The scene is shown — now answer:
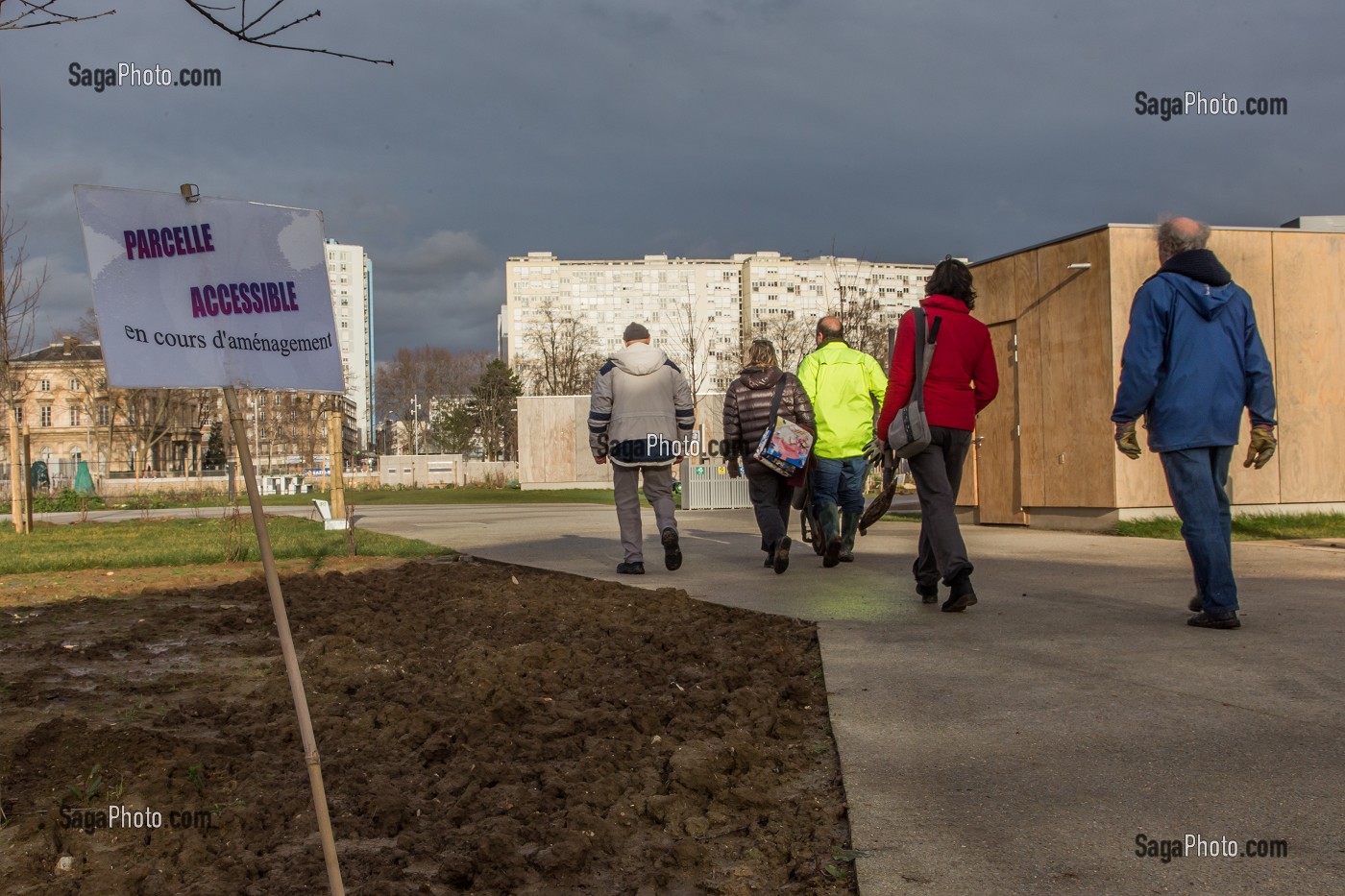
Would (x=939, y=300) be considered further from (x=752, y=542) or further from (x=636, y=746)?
(x=752, y=542)

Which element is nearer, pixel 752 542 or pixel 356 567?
pixel 356 567

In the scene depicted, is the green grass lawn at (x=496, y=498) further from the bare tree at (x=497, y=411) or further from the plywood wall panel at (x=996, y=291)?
the bare tree at (x=497, y=411)

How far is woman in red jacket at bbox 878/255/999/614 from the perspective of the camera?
6.54 metres

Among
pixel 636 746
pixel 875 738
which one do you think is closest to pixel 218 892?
pixel 636 746

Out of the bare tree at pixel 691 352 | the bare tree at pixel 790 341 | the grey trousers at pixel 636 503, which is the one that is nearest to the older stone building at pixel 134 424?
the bare tree at pixel 691 352

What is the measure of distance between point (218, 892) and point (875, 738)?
7.09 ft

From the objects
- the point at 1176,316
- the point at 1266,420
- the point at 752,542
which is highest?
the point at 1176,316

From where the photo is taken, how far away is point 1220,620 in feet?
18.6

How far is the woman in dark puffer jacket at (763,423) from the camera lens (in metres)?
9.19

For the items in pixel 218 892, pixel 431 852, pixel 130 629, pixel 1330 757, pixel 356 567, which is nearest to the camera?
pixel 218 892

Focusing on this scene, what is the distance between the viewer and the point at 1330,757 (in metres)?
3.47

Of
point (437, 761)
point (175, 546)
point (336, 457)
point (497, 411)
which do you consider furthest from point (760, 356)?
point (497, 411)

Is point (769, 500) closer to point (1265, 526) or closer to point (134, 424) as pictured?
point (1265, 526)

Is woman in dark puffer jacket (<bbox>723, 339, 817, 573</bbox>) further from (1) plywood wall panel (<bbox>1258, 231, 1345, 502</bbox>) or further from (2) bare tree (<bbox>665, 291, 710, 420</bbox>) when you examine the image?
(1) plywood wall panel (<bbox>1258, 231, 1345, 502</bbox>)
